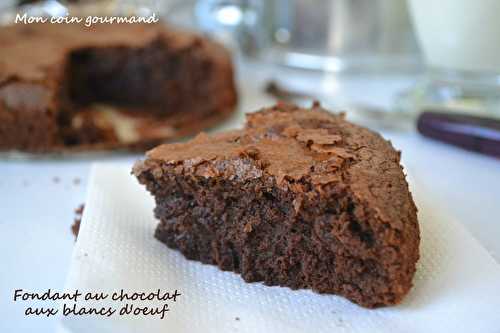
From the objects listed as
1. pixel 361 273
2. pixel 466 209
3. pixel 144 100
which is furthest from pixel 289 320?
pixel 144 100

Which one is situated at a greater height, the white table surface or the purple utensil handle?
the purple utensil handle

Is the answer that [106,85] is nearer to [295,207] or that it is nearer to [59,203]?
[59,203]

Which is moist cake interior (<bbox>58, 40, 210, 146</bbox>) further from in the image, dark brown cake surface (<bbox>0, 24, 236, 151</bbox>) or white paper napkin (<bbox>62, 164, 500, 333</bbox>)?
white paper napkin (<bbox>62, 164, 500, 333</bbox>)

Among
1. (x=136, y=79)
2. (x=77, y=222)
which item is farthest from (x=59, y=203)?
(x=136, y=79)

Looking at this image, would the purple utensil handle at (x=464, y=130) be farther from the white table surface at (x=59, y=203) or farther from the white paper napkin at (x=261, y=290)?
the white paper napkin at (x=261, y=290)

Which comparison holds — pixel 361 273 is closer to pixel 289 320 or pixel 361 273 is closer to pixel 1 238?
pixel 289 320

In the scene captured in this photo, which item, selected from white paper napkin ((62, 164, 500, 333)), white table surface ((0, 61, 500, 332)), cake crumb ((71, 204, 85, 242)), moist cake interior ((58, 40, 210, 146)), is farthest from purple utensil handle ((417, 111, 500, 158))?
cake crumb ((71, 204, 85, 242))

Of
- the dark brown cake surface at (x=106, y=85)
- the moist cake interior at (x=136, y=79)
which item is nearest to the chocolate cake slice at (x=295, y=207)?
the dark brown cake surface at (x=106, y=85)
